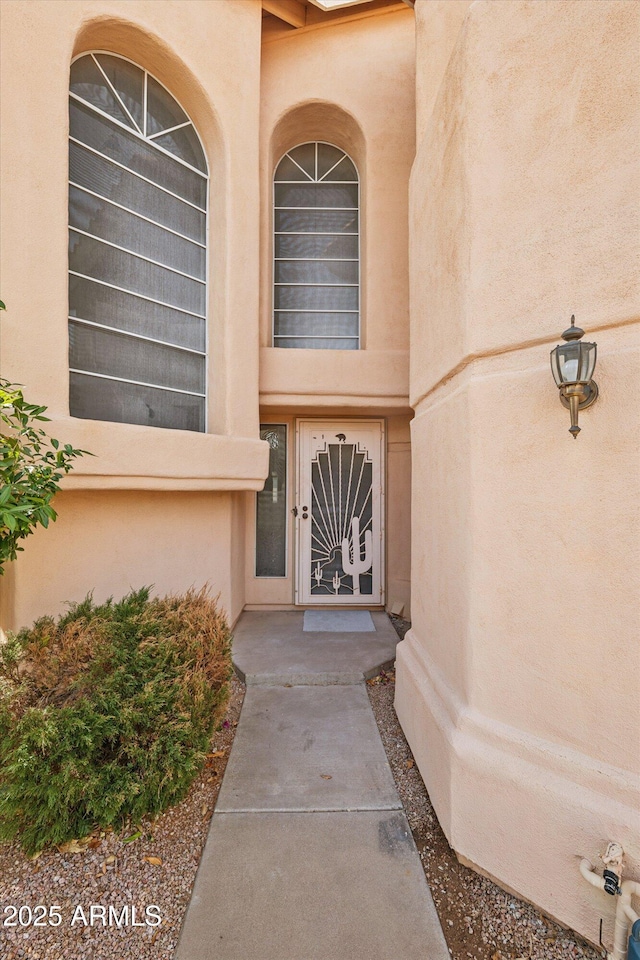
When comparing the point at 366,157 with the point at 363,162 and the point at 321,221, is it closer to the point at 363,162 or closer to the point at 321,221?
the point at 363,162

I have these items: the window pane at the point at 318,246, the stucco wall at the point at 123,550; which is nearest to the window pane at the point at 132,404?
the stucco wall at the point at 123,550

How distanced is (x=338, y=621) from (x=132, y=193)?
5190 millimetres

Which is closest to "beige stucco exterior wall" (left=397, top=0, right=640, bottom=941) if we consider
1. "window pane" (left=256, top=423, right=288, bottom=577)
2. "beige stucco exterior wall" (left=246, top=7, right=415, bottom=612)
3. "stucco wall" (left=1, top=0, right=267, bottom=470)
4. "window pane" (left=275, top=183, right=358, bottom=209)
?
"stucco wall" (left=1, top=0, right=267, bottom=470)

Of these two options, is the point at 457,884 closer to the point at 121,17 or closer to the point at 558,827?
the point at 558,827

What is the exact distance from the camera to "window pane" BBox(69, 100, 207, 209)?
392 centimetres

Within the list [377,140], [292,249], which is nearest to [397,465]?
[292,249]

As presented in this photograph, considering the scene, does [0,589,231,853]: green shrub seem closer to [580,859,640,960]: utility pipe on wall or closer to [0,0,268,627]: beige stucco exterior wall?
[0,0,268,627]: beige stucco exterior wall

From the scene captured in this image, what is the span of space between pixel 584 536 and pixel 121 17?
213 inches

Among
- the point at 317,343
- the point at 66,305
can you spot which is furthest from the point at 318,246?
the point at 66,305

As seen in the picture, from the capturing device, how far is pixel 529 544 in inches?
89.5

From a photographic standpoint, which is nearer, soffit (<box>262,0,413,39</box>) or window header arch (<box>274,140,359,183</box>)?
soffit (<box>262,0,413,39</box>)

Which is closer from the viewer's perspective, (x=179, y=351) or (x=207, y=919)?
(x=207, y=919)

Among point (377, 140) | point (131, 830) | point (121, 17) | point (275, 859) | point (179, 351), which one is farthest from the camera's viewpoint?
point (377, 140)

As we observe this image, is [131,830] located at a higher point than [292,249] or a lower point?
lower
